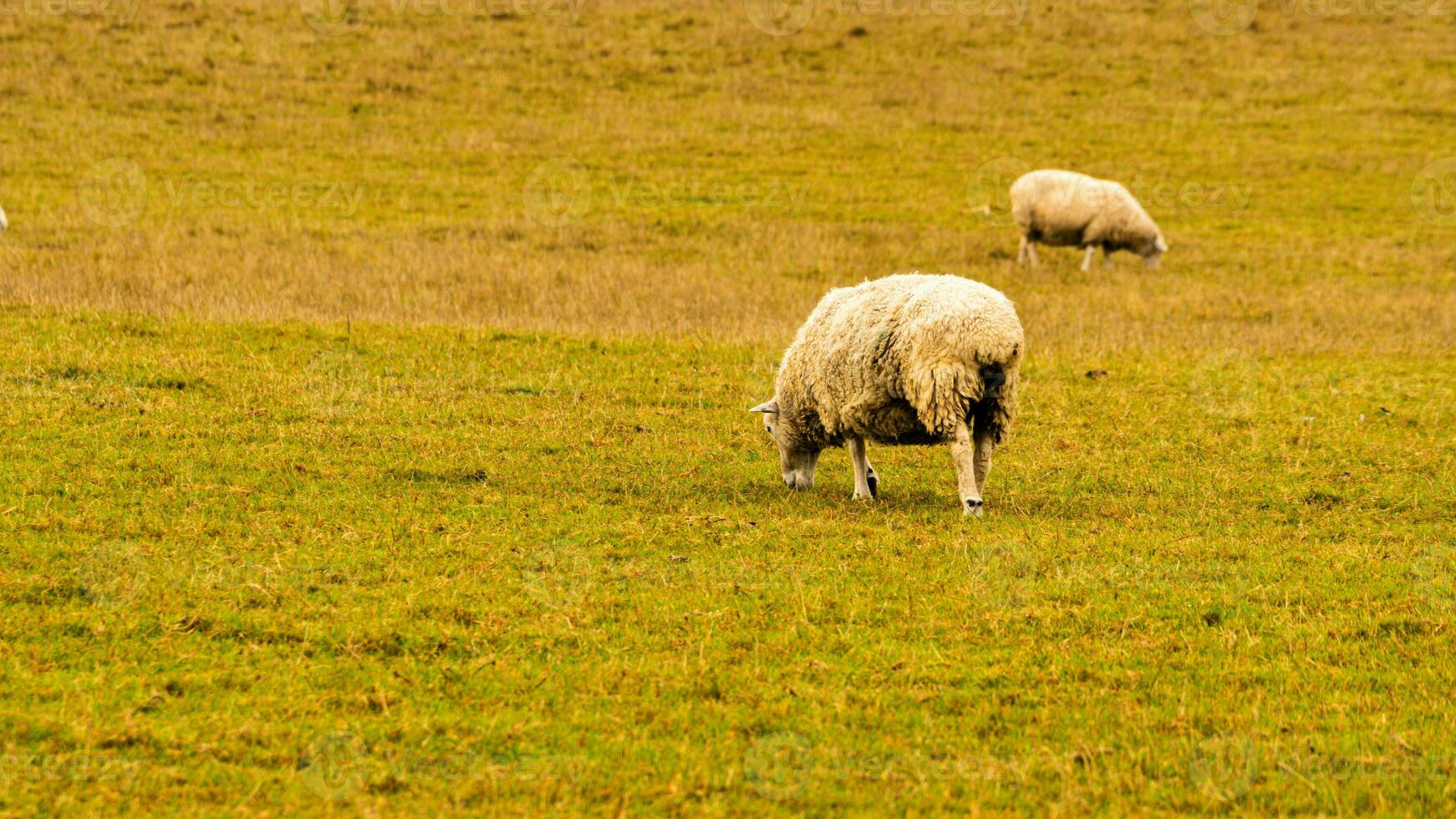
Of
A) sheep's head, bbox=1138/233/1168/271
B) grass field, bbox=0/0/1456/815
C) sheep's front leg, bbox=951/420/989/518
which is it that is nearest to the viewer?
grass field, bbox=0/0/1456/815

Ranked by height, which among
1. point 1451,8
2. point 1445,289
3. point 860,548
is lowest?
point 1445,289

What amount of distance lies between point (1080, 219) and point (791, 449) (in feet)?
55.2

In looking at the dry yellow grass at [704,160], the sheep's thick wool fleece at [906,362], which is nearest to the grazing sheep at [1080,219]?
the dry yellow grass at [704,160]

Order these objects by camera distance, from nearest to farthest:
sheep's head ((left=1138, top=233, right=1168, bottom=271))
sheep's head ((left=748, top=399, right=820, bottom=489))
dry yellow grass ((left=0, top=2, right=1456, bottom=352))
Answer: sheep's head ((left=748, top=399, right=820, bottom=489)), dry yellow grass ((left=0, top=2, right=1456, bottom=352)), sheep's head ((left=1138, top=233, right=1168, bottom=271))

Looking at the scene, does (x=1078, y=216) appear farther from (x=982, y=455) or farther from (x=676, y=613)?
(x=676, y=613)

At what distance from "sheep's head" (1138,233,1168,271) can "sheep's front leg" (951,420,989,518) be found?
59.7 ft

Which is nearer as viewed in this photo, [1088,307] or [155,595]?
[155,595]

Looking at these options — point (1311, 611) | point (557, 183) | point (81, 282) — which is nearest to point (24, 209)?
point (81, 282)

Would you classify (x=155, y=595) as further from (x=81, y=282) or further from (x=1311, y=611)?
(x=81, y=282)

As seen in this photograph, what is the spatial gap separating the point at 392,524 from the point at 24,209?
20.0 m

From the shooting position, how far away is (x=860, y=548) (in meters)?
9.23

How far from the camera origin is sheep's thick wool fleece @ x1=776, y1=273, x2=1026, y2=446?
1003 centimetres

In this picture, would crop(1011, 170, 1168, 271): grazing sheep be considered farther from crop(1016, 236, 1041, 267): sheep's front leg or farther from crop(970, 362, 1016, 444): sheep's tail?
crop(970, 362, 1016, 444): sheep's tail

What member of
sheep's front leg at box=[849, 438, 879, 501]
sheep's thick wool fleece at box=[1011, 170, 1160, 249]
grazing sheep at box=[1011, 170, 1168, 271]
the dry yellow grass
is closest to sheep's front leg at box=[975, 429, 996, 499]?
sheep's front leg at box=[849, 438, 879, 501]
